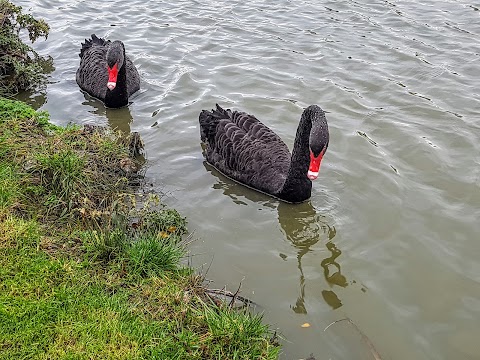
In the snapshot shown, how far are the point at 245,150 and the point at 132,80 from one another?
2.84m

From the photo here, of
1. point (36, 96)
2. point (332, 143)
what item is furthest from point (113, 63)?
point (332, 143)

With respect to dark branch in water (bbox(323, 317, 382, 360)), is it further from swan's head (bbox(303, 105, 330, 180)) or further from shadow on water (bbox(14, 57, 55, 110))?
shadow on water (bbox(14, 57, 55, 110))

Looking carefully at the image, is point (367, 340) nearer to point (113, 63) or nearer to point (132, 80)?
point (113, 63)

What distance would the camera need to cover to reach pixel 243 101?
7852 millimetres

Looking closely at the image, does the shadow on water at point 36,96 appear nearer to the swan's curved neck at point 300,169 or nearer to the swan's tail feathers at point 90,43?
the swan's tail feathers at point 90,43

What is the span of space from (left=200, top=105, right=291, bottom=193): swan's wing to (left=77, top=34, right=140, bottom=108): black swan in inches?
63.1

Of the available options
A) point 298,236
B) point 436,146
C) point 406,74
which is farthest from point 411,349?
point 406,74

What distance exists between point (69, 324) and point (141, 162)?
121 inches

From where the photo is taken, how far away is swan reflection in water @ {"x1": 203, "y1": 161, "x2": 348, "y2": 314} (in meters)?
4.62

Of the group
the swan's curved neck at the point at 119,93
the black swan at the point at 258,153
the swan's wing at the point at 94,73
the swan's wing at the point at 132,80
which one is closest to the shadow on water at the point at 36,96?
the swan's wing at the point at 94,73

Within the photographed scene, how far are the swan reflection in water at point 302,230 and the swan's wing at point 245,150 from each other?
121 millimetres

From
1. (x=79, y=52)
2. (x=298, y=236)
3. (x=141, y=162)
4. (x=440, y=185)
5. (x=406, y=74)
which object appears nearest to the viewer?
(x=298, y=236)

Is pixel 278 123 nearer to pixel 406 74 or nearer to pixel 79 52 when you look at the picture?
pixel 406 74

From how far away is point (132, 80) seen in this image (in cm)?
820
